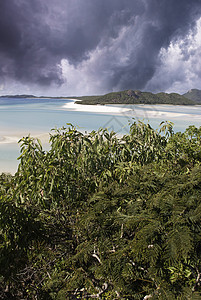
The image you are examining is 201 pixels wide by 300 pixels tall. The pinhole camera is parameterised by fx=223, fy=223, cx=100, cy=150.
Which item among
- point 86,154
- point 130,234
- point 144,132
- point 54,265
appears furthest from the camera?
point 144,132

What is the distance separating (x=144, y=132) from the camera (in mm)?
4035

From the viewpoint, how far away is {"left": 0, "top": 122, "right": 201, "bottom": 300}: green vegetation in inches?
56.0

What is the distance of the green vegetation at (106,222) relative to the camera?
1.42 meters

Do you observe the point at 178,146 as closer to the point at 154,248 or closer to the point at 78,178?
the point at 78,178

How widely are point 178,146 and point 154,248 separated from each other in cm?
328

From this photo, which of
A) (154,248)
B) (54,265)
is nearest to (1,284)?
(54,265)

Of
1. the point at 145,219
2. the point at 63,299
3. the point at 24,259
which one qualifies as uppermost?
the point at 145,219

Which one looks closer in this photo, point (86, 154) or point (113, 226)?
point (113, 226)

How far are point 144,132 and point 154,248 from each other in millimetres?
2905

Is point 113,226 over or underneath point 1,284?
over

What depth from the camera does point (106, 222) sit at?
1.83 metres

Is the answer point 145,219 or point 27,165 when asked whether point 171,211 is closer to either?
point 145,219

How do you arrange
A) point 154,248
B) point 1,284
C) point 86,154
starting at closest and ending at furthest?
point 154,248 → point 1,284 → point 86,154

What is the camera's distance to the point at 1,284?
2574mm
